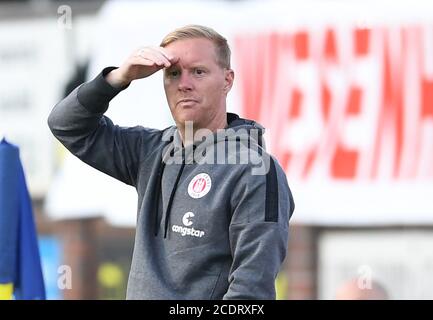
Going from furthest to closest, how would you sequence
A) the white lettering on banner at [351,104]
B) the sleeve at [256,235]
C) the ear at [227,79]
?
the white lettering on banner at [351,104] → the ear at [227,79] → the sleeve at [256,235]

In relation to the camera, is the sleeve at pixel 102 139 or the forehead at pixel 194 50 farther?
the sleeve at pixel 102 139

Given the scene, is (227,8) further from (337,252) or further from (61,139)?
(61,139)

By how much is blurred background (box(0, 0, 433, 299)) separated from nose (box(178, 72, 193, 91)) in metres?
3.78

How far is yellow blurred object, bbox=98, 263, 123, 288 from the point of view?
7.03 meters

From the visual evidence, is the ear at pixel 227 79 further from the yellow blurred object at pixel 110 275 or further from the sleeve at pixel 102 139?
the yellow blurred object at pixel 110 275

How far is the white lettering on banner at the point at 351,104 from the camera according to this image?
654 centimetres

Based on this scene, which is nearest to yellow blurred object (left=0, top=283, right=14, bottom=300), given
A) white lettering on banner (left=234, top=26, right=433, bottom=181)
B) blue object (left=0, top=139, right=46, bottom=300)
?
blue object (left=0, top=139, right=46, bottom=300)

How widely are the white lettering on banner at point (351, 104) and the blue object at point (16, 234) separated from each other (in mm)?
3221

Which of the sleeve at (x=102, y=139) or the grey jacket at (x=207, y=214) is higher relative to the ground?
the sleeve at (x=102, y=139)

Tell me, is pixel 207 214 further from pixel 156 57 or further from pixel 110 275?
pixel 110 275

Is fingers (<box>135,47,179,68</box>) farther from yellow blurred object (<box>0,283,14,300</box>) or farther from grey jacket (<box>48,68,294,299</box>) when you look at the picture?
yellow blurred object (<box>0,283,14,300</box>)

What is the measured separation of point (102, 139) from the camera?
3045 millimetres

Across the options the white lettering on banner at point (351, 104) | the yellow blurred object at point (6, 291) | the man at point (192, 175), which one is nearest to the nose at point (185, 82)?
the man at point (192, 175)

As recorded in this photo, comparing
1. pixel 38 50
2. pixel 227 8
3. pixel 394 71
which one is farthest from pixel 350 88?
pixel 38 50
